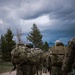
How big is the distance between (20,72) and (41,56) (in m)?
6.59

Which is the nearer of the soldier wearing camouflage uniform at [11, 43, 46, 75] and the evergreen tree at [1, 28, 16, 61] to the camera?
the soldier wearing camouflage uniform at [11, 43, 46, 75]

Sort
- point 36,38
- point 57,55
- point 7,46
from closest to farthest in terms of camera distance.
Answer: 1. point 57,55
2. point 7,46
3. point 36,38

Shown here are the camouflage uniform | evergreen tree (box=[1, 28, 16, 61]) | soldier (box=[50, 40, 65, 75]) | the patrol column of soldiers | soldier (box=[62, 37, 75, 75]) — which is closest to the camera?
soldier (box=[62, 37, 75, 75])

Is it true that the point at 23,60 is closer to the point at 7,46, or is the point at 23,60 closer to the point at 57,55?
the point at 57,55

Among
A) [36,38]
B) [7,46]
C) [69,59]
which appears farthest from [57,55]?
[36,38]

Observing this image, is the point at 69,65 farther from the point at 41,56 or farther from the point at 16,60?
the point at 41,56

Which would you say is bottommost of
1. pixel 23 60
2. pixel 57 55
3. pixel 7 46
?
pixel 23 60

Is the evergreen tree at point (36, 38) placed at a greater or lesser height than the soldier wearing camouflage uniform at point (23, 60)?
greater

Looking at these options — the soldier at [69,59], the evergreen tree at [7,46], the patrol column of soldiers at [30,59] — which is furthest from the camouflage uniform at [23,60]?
the evergreen tree at [7,46]

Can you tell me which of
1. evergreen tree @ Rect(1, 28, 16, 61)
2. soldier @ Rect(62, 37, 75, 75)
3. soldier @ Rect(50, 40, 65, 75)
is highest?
evergreen tree @ Rect(1, 28, 16, 61)

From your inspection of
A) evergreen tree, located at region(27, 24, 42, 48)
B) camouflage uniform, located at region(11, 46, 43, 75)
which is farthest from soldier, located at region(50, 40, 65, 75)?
evergreen tree, located at region(27, 24, 42, 48)

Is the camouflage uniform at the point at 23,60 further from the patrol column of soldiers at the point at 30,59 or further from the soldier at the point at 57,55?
the soldier at the point at 57,55

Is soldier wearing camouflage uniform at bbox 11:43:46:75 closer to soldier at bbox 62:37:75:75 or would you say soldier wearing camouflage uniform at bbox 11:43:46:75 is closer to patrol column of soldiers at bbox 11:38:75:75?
patrol column of soldiers at bbox 11:38:75:75

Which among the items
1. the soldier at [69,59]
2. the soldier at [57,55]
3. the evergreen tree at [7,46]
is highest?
the evergreen tree at [7,46]
